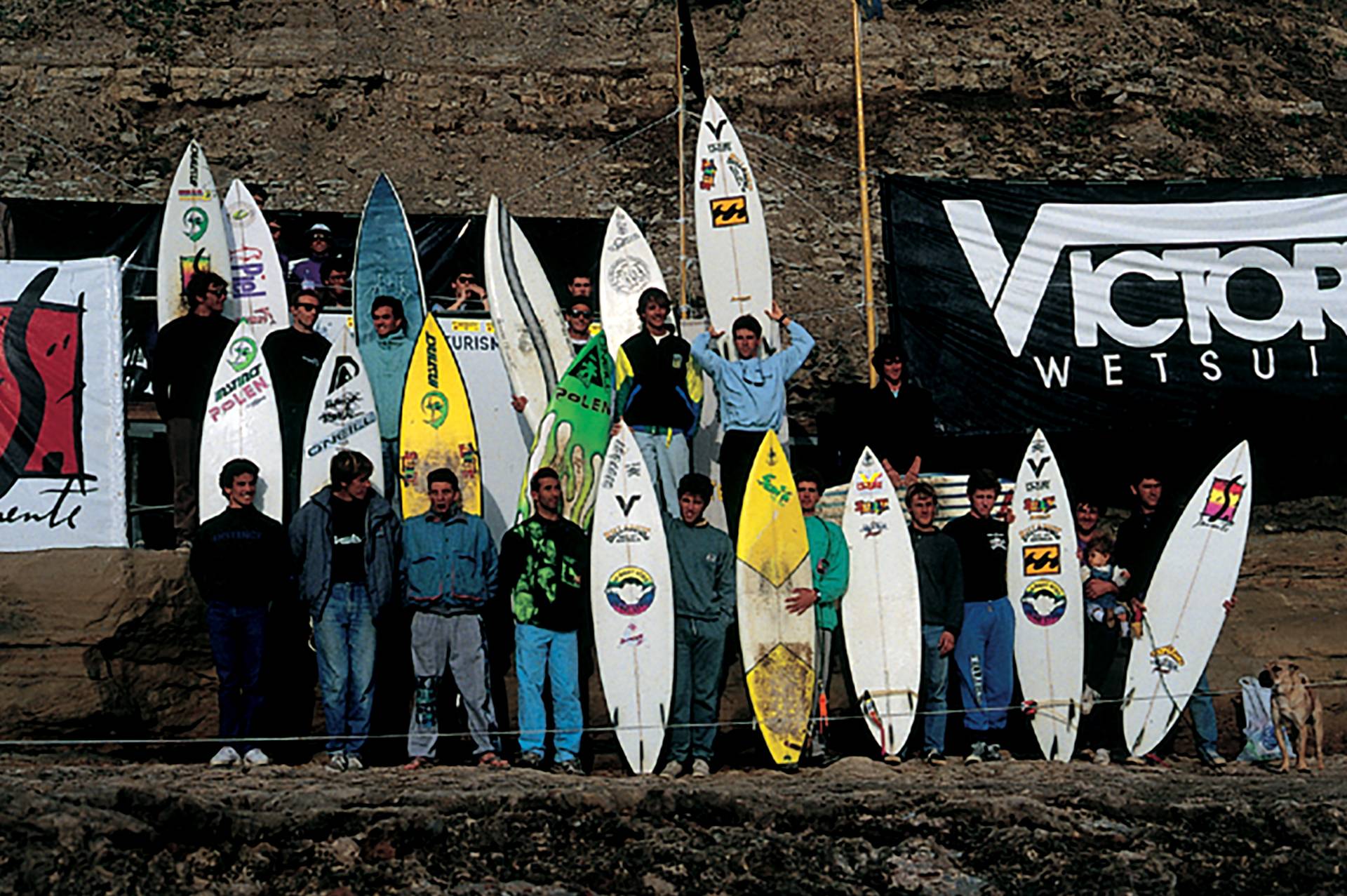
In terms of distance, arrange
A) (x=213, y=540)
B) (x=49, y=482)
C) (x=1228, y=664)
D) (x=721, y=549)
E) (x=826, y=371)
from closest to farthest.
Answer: (x=213, y=540)
(x=721, y=549)
(x=49, y=482)
(x=1228, y=664)
(x=826, y=371)

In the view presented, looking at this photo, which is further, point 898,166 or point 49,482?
point 898,166

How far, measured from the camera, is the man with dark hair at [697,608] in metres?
7.43

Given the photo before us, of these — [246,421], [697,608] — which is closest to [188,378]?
[246,421]

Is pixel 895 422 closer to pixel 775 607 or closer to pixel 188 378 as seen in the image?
pixel 775 607

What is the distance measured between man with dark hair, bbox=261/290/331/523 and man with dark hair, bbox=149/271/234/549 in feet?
0.88

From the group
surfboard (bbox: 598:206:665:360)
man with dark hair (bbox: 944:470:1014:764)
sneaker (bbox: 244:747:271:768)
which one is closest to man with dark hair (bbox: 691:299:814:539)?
man with dark hair (bbox: 944:470:1014:764)

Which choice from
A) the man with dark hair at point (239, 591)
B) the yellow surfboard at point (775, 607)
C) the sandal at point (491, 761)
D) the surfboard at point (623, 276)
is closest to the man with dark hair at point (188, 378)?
the man with dark hair at point (239, 591)

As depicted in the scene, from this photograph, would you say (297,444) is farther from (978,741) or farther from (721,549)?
(978,741)

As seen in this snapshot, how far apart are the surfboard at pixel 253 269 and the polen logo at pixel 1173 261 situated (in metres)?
3.94

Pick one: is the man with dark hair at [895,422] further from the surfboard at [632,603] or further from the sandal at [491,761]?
the sandal at [491,761]

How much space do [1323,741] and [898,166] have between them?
10.7 metres

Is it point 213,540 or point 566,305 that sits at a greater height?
point 566,305

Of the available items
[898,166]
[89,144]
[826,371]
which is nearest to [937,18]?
[898,166]

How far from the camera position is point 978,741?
296 inches
